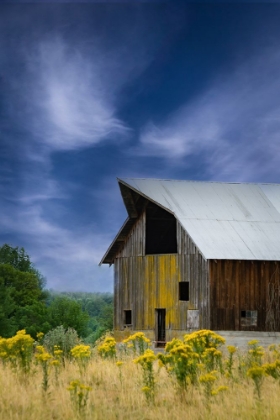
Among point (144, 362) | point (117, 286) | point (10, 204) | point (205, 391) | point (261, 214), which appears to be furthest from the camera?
point (10, 204)

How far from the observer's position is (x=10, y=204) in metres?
163

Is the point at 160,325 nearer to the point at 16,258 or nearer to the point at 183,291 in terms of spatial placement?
the point at 183,291

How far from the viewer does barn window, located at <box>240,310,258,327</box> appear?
31.5 m

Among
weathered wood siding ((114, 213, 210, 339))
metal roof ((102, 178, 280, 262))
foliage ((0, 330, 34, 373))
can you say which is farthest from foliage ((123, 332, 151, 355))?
weathered wood siding ((114, 213, 210, 339))

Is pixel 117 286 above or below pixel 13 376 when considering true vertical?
above

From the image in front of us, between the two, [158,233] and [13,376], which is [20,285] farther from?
[13,376]

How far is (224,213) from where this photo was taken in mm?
33531

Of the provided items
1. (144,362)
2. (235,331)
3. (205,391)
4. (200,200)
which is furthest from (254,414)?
(200,200)

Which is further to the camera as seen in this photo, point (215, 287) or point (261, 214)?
point (261, 214)

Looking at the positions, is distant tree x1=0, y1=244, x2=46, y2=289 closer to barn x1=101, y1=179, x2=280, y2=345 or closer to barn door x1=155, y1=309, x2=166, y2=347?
barn x1=101, y1=179, x2=280, y2=345

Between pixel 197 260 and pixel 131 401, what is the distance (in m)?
18.3

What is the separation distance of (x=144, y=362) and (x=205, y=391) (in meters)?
1.58

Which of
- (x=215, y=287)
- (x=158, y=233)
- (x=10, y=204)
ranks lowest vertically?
(x=215, y=287)

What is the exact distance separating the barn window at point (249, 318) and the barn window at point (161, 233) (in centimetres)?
686
